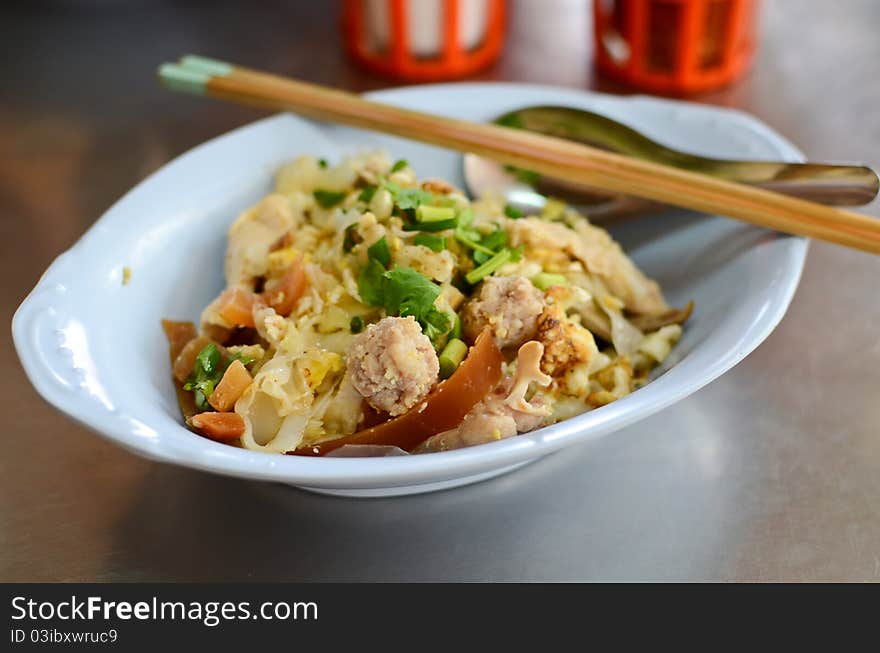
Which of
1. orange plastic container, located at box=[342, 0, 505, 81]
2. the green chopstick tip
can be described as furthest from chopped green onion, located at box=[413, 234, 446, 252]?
orange plastic container, located at box=[342, 0, 505, 81]

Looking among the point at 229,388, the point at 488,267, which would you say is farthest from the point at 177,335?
the point at 488,267

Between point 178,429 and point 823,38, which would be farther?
point 823,38

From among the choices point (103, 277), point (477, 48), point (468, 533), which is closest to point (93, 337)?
point (103, 277)

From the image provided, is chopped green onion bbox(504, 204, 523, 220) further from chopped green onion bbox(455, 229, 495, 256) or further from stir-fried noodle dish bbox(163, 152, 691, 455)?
chopped green onion bbox(455, 229, 495, 256)

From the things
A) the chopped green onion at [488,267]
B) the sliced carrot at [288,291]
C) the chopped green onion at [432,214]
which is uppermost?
the chopped green onion at [432,214]

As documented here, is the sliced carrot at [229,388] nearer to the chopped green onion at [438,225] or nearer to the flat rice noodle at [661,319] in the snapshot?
the chopped green onion at [438,225]

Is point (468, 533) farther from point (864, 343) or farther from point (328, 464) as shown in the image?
point (864, 343)

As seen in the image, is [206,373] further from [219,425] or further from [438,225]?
[438,225]

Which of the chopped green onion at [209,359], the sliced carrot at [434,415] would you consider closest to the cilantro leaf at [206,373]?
the chopped green onion at [209,359]

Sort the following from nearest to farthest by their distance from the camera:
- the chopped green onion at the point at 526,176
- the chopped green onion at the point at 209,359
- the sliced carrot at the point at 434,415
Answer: the sliced carrot at the point at 434,415 → the chopped green onion at the point at 209,359 → the chopped green onion at the point at 526,176
